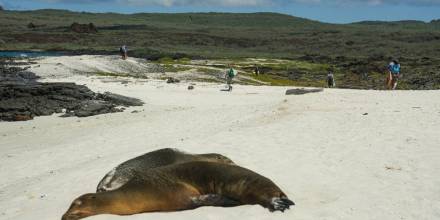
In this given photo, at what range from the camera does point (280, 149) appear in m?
13.4

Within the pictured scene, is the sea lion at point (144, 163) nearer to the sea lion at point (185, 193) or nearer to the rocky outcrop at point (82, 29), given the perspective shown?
the sea lion at point (185, 193)

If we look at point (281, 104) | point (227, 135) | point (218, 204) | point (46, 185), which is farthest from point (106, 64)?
point (218, 204)

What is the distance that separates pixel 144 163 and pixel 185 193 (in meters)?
1.87

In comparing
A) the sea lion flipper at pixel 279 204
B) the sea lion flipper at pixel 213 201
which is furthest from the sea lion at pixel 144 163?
the sea lion flipper at pixel 279 204

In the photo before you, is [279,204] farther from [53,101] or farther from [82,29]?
[82,29]

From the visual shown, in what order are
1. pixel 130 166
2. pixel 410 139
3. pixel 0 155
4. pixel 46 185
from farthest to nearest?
pixel 0 155 → pixel 410 139 → pixel 46 185 → pixel 130 166

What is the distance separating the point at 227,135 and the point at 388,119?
5.11 m

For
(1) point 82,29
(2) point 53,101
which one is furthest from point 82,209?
(1) point 82,29

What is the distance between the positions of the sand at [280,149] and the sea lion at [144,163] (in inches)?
28.4

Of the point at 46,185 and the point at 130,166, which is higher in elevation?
the point at 130,166

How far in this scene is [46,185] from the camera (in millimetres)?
11523

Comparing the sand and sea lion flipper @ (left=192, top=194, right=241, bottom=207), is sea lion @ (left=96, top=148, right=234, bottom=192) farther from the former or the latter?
sea lion flipper @ (left=192, top=194, right=241, bottom=207)

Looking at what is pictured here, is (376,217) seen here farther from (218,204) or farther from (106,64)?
(106,64)

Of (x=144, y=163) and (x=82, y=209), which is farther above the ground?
(x=144, y=163)
